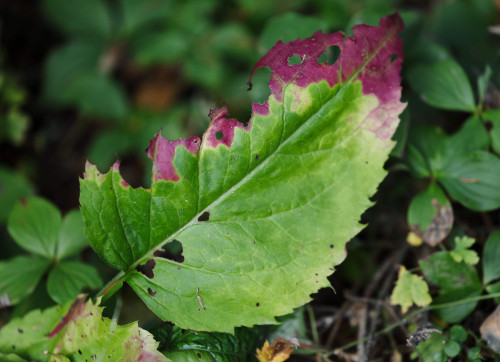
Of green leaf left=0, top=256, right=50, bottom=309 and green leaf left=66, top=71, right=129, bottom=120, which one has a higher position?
green leaf left=66, top=71, right=129, bottom=120

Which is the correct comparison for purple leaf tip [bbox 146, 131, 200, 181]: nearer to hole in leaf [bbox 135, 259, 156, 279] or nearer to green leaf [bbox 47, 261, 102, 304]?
hole in leaf [bbox 135, 259, 156, 279]

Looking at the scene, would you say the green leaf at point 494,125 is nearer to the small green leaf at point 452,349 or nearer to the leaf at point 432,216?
the leaf at point 432,216

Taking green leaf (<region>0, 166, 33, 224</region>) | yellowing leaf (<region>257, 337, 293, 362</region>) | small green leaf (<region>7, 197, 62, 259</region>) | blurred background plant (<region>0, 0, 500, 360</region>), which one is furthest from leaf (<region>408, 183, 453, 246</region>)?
green leaf (<region>0, 166, 33, 224</region>)

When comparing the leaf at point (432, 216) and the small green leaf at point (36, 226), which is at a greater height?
the small green leaf at point (36, 226)

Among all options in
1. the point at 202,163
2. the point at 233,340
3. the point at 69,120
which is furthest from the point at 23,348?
the point at 69,120

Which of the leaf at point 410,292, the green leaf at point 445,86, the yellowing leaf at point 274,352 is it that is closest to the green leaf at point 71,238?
the yellowing leaf at point 274,352

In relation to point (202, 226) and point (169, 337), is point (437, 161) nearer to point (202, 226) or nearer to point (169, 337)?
point (202, 226)
